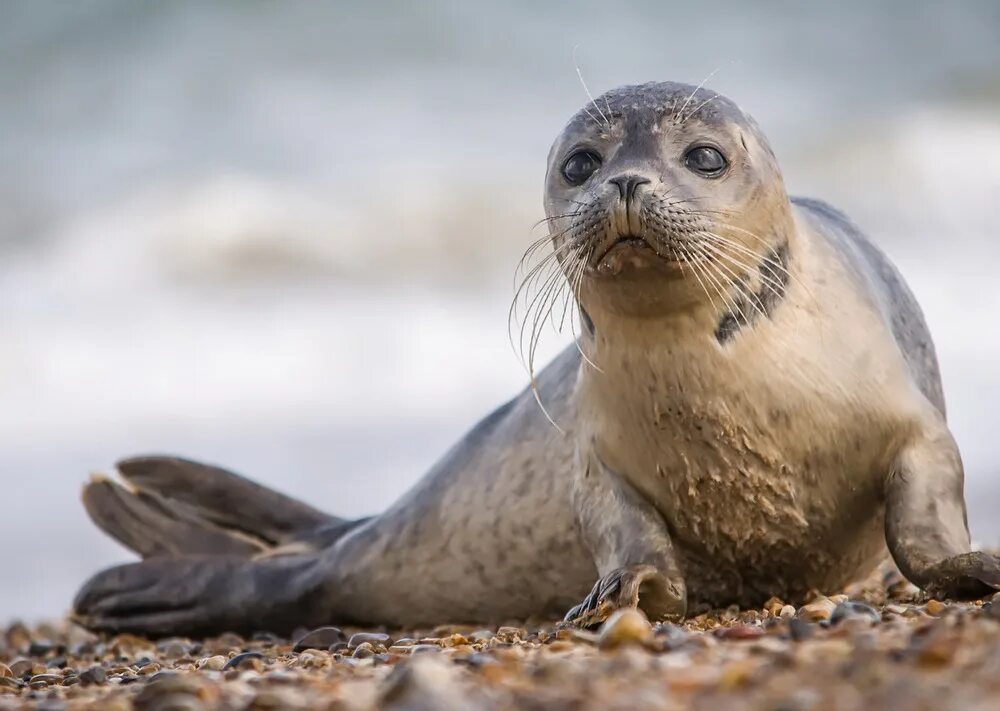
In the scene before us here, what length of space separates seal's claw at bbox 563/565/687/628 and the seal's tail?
268cm

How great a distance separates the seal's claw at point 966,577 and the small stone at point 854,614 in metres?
0.44

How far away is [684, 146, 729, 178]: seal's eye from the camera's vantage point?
15.6 feet

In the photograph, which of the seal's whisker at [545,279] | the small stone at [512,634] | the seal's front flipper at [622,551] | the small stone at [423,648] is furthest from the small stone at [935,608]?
the seal's whisker at [545,279]

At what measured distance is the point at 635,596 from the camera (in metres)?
4.63

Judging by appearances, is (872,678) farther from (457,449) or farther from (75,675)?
(457,449)

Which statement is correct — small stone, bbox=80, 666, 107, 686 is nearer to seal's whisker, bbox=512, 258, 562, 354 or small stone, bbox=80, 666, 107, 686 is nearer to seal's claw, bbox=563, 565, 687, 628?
seal's claw, bbox=563, 565, 687, 628

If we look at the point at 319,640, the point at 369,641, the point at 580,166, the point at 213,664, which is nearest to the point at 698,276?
the point at 580,166

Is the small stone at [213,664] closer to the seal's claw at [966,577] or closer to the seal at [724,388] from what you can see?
the seal at [724,388]

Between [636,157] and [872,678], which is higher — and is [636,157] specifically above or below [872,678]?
above

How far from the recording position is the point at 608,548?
5.19 m

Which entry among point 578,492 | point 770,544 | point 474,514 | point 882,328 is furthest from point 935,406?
point 474,514

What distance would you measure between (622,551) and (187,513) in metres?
2.78

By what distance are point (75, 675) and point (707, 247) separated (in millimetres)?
2026

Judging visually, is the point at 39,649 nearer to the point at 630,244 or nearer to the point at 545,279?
the point at 545,279
